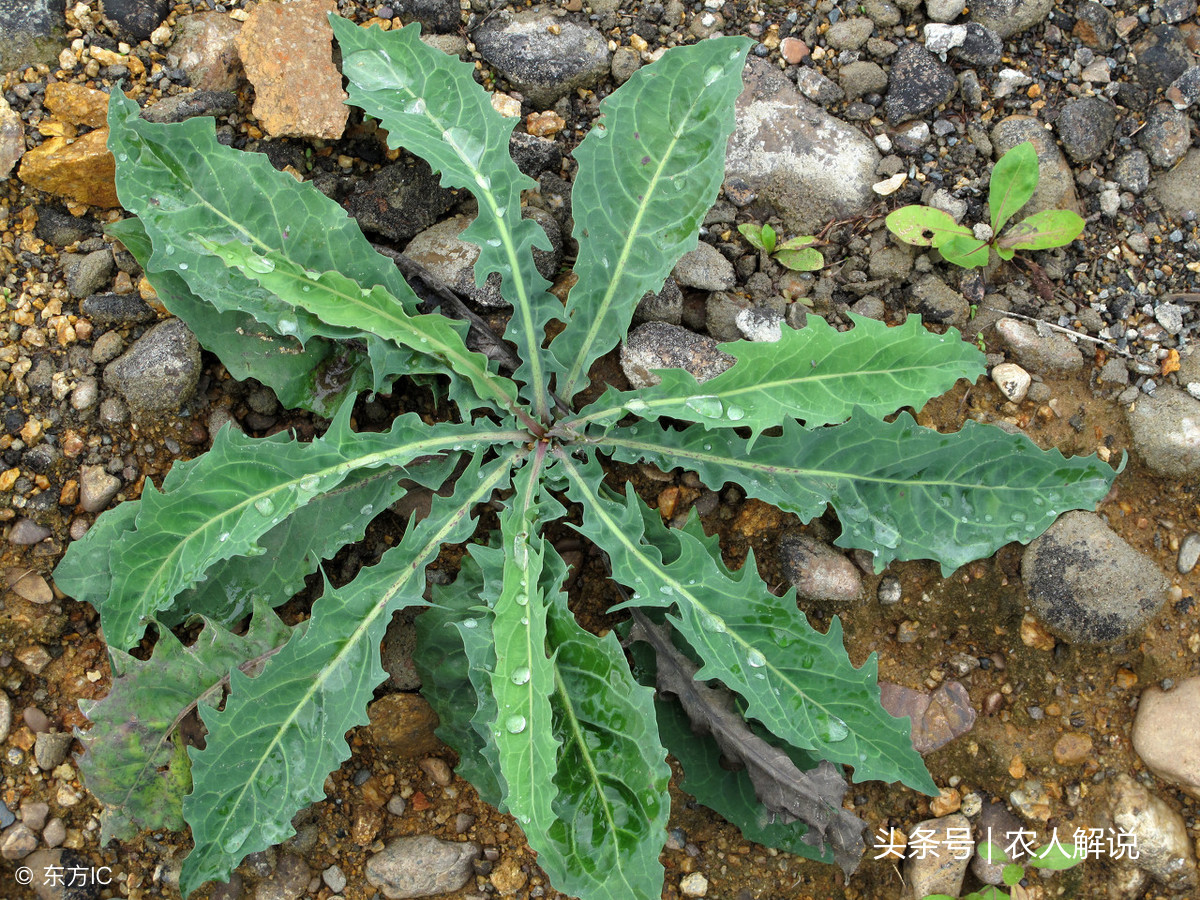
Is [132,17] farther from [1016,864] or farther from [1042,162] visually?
[1016,864]

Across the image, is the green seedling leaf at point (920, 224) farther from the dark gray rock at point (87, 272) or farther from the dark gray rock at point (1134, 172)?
the dark gray rock at point (87, 272)

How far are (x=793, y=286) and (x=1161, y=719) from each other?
6.33 ft

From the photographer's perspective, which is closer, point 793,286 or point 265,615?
point 265,615

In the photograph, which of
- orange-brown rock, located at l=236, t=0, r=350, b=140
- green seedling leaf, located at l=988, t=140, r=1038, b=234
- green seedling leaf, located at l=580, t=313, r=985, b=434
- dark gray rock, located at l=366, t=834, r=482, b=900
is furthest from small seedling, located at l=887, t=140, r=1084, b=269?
dark gray rock, located at l=366, t=834, r=482, b=900

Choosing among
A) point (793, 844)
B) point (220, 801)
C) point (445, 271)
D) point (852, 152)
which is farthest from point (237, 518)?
point (852, 152)

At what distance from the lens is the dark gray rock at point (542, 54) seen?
128 inches

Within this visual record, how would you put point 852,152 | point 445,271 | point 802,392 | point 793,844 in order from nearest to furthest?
point 802,392 < point 793,844 < point 445,271 < point 852,152

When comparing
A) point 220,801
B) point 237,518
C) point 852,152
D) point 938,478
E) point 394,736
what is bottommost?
point 394,736

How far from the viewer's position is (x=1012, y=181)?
3131 millimetres

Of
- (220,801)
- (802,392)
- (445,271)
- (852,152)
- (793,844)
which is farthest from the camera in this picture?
(852,152)

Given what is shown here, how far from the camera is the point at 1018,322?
3.21m

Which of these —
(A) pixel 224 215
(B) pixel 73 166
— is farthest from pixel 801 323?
(B) pixel 73 166

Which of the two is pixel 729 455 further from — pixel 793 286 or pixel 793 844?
pixel 793 844

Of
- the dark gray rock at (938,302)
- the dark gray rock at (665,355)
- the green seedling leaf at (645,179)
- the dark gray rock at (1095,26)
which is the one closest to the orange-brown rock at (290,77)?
Answer: the green seedling leaf at (645,179)
